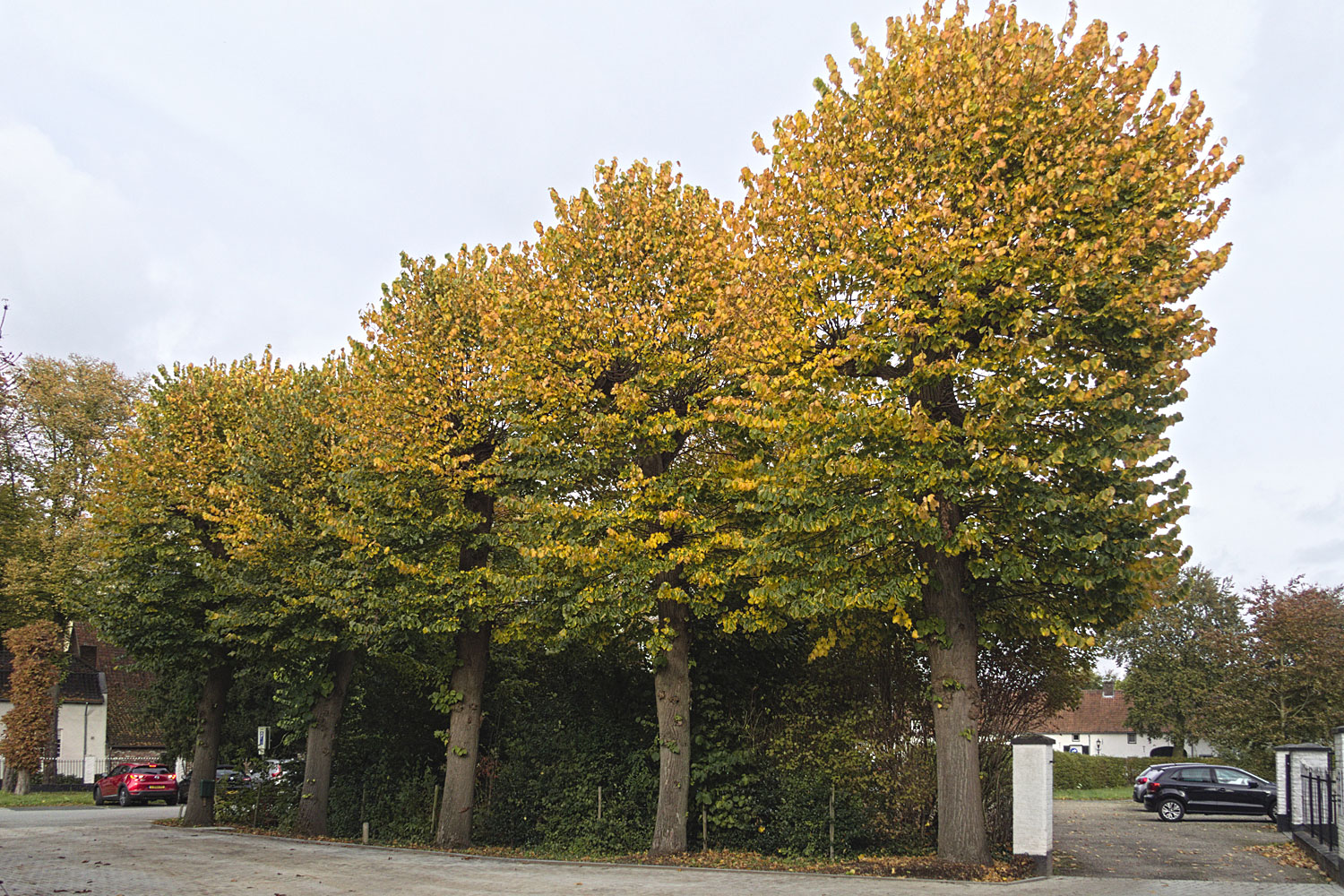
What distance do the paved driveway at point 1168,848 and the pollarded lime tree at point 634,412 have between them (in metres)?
6.64

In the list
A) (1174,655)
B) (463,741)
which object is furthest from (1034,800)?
(1174,655)

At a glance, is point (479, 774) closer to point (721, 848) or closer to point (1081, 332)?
point (721, 848)

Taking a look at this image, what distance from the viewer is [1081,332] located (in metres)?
11.9

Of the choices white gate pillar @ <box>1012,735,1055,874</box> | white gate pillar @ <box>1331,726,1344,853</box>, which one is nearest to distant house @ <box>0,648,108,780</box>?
white gate pillar @ <box>1012,735,1055,874</box>

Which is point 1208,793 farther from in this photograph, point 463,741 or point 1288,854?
point 463,741

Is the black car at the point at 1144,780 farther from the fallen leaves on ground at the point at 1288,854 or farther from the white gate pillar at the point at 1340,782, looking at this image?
the white gate pillar at the point at 1340,782

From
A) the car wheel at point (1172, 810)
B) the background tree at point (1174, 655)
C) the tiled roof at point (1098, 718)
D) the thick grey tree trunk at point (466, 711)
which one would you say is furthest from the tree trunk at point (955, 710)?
the tiled roof at point (1098, 718)

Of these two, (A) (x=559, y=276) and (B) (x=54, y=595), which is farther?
(B) (x=54, y=595)

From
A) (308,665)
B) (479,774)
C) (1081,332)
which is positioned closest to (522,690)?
(479,774)

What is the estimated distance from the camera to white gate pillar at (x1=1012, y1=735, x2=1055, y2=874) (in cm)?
1303

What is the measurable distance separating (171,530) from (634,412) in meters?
14.6

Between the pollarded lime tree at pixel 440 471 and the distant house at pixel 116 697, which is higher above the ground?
the pollarded lime tree at pixel 440 471

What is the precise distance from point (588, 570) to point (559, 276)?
205 inches

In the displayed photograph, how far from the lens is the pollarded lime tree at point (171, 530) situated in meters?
23.0
